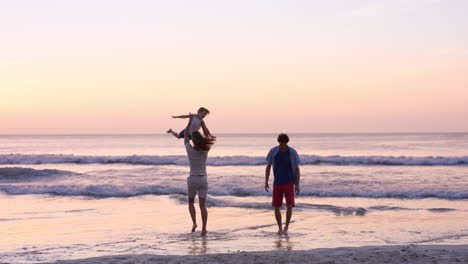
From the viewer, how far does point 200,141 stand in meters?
9.02

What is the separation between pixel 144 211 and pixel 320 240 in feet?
17.3

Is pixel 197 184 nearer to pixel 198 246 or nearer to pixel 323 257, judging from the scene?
pixel 198 246

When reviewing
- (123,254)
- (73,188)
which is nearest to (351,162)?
(73,188)

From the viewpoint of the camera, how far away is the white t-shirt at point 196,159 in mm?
9242

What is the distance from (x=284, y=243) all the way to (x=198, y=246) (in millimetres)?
1362

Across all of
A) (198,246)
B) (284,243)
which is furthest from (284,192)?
(198,246)

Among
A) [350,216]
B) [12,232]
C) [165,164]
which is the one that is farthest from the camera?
[165,164]

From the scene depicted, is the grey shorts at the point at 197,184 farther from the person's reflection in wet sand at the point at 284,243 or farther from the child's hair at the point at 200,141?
the person's reflection in wet sand at the point at 284,243

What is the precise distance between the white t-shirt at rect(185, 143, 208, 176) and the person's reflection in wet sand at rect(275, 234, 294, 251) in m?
1.72

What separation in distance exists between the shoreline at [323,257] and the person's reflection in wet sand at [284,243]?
674 millimetres

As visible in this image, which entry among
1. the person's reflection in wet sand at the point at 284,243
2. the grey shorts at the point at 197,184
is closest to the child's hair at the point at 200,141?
the grey shorts at the point at 197,184

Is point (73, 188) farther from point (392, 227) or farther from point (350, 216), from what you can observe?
point (392, 227)

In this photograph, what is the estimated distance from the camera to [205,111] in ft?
29.3

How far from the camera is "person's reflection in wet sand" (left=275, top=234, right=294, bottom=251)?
8.27 m
